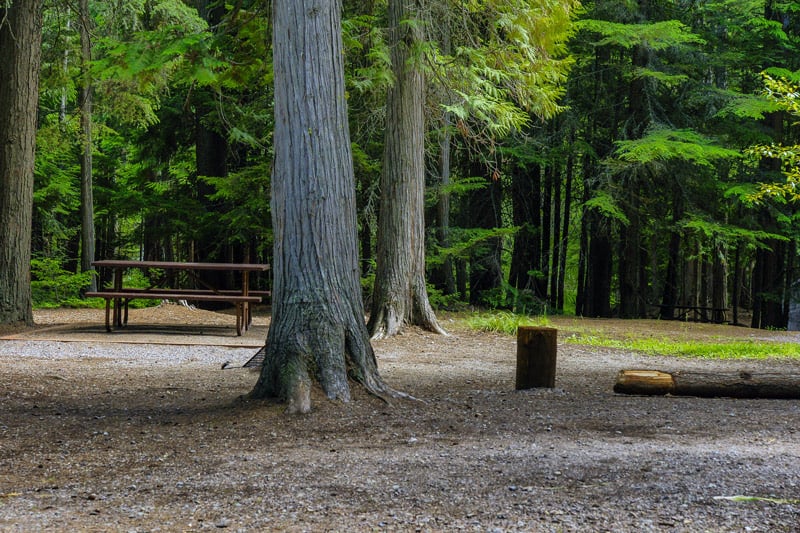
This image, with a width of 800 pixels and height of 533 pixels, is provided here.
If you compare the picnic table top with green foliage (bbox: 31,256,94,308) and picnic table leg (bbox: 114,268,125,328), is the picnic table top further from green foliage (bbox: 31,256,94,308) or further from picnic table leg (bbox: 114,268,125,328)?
green foliage (bbox: 31,256,94,308)

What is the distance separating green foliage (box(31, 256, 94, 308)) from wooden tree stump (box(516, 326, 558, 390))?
1286cm

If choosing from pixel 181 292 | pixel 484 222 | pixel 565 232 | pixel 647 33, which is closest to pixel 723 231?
pixel 647 33

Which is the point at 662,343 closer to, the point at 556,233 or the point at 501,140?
the point at 501,140

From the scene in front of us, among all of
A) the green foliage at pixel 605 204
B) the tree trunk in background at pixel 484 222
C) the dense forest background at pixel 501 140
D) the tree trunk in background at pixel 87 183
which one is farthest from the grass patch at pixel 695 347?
the tree trunk in background at pixel 87 183

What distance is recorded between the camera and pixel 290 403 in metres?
6.15

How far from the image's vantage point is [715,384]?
7.62 meters

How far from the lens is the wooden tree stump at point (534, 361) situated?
791 cm

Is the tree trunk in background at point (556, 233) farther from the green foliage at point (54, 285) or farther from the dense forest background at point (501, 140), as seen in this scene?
the green foliage at point (54, 285)

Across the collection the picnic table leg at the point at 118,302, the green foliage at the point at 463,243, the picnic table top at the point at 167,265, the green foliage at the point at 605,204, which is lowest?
the picnic table leg at the point at 118,302

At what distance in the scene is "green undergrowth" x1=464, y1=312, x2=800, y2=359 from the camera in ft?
38.4

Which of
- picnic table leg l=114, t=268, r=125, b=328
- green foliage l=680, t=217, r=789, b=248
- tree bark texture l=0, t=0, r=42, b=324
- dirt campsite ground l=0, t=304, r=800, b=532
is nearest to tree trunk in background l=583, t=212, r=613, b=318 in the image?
green foliage l=680, t=217, r=789, b=248

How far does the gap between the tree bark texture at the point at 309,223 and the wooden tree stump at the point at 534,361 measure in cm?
195

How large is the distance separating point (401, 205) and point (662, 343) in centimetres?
495

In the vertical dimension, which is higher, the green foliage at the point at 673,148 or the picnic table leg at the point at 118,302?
the green foliage at the point at 673,148
